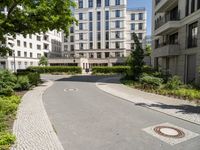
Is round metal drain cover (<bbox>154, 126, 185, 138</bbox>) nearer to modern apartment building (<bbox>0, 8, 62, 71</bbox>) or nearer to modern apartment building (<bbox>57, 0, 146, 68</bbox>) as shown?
modern apartment building (<bbox>0, 8, 62, 71</bbox>)

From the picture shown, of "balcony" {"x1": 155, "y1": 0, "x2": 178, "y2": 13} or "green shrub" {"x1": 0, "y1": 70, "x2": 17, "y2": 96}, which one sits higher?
"balcony" {"x1": 155, "y1": 0, "x2": 178, "y2": 13}

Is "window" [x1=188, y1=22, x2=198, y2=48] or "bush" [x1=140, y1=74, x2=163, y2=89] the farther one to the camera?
"window" [x1=188, y1=22, x2=198, y2=48]

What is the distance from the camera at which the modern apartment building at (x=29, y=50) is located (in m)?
43.9

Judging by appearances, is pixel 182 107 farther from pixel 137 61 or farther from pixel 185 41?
pixel 185 41

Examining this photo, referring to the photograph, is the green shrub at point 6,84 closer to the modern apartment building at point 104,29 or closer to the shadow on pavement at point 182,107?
the shadow on pavement at point 182,107

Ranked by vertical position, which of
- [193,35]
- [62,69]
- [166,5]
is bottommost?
[62,69]

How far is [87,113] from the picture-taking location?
8195 millimetres

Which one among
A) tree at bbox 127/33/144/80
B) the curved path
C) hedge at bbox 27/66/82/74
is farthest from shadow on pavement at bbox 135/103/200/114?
hedge at bbox 27/66/82/74

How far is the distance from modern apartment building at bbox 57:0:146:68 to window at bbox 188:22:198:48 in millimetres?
35553

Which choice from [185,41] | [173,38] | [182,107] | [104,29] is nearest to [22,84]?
[182,107]

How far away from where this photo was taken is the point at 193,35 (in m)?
17.5

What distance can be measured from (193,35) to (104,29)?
4086cm

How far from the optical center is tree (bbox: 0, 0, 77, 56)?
502 inches

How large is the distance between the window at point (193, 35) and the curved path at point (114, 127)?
1197 centimetres
